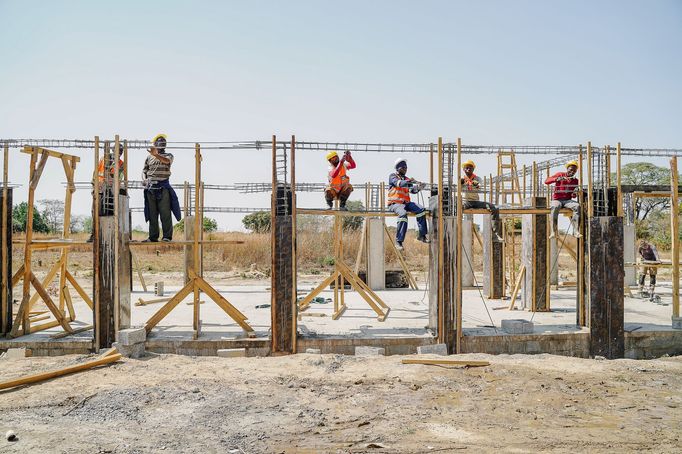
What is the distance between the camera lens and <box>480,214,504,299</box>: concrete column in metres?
15.4

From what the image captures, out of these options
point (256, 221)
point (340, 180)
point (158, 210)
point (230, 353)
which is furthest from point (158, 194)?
point (256, 221)

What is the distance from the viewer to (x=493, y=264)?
51.1ft

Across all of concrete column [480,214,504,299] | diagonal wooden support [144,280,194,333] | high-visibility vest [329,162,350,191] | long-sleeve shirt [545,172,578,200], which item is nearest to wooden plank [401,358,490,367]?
high-visibility vest [329,162,350,191]

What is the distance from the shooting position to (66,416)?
254 inches

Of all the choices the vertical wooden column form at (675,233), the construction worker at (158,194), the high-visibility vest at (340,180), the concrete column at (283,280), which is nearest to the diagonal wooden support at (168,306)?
the construction worker at (158,194)

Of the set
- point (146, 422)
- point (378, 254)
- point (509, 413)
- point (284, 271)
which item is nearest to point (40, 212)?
point (378, 254)

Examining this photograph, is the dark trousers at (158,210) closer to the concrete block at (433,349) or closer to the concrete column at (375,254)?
the concrete block at (433,349)

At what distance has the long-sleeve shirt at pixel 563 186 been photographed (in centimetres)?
1088

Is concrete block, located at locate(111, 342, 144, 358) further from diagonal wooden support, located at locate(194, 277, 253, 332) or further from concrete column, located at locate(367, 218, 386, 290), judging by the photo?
concrete column, located at locate(367, 218, 386, 290)

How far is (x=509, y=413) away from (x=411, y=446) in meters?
1.70

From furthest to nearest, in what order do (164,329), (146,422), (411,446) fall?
(164,329), (146,422), (411,446)

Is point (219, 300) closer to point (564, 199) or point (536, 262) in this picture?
point (564, 199)

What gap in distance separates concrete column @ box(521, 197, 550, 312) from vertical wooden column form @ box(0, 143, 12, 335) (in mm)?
11009

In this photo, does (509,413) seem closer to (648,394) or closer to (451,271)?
(648,394)
